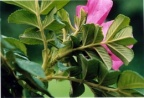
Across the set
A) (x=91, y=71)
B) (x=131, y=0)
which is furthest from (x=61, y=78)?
(x=131, y=0)

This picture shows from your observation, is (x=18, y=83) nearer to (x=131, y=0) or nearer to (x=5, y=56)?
(x=5, y=56)

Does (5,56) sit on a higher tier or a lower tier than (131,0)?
higher

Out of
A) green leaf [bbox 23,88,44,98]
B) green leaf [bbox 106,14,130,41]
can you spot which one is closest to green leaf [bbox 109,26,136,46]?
green leaf [bbox 106,14,130,41]

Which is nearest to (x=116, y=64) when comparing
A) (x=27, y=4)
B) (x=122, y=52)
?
(x=122, y=52)

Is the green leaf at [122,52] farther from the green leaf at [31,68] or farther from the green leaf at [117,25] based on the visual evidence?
the green leaf at [31,68]

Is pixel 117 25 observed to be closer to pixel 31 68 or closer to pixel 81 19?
pixel 81 19

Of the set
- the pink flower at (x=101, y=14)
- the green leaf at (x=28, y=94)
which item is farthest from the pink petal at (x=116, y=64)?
the green leaf at (x=28, y=94)
